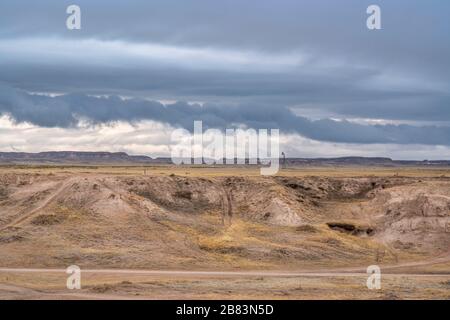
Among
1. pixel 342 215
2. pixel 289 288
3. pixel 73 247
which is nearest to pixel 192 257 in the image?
pixel 73 247

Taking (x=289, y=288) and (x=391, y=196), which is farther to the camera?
(x=391, y=196)

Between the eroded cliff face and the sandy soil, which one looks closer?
the sandy soil

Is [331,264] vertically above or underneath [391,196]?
underneath

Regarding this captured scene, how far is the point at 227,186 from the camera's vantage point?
11138 centimetres

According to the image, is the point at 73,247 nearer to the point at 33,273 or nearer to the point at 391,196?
the point at 33,273

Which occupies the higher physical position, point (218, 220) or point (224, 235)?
point (218, 220)

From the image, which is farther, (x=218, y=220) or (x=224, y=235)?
(x=218, y=220)

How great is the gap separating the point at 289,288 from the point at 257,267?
17611mm

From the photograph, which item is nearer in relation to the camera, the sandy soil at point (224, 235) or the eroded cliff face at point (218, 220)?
the sandy soil at point (224, 235)
